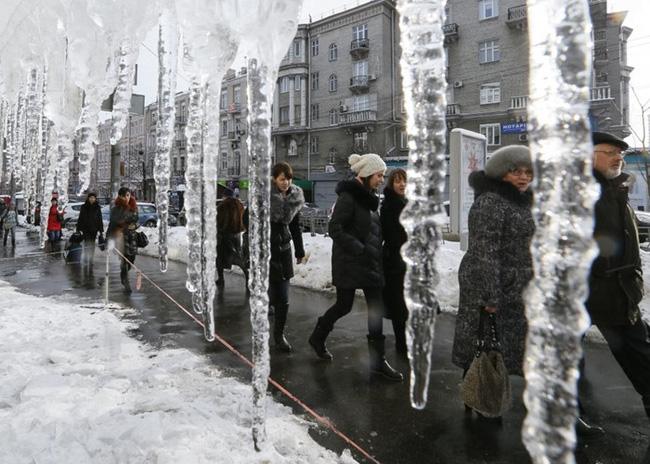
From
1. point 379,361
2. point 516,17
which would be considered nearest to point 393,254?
point 379,361

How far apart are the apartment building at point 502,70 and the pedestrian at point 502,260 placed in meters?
25.7

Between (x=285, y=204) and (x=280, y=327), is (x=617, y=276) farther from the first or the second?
(x=280, y=327)

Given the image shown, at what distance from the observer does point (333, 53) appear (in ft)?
117

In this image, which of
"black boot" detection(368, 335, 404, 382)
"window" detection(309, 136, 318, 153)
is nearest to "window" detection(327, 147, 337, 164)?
"window" detection(309, 136, 318, 153)

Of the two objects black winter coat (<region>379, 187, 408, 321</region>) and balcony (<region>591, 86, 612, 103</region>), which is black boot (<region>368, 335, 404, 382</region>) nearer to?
black winter coat (<region>379, 187, 408, 321</region>)

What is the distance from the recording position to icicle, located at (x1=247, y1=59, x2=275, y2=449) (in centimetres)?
171

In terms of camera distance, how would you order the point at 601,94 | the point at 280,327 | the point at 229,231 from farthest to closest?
the point at 601,94 < the point at 229,231 < the point at 280,327

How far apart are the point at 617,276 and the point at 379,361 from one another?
198 centimetres

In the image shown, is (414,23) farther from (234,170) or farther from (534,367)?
(234,170)

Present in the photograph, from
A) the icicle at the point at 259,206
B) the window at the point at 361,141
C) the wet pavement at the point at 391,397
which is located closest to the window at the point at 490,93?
the window at the point at 361,141

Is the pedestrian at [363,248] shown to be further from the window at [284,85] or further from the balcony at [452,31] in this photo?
the window at [284,85]

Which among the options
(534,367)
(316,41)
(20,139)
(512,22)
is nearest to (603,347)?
(534,367)

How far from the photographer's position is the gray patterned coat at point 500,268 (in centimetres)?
282

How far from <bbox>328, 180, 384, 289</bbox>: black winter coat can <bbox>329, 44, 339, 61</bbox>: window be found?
112 feet
